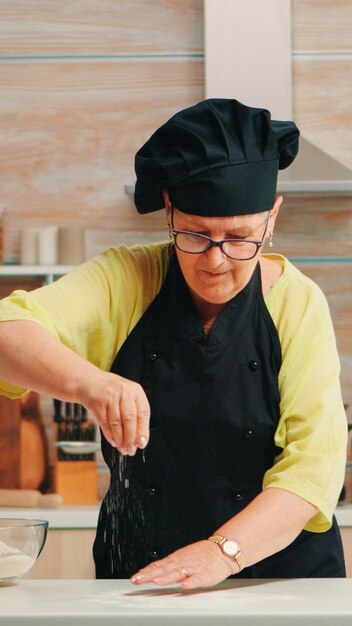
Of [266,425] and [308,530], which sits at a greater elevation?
[266,425]

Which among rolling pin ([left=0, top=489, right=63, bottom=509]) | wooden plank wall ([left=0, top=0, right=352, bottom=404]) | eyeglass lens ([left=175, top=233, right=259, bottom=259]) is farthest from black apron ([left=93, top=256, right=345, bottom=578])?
wooden plank wall ([left=0, top=0, right=352, bottom=404])

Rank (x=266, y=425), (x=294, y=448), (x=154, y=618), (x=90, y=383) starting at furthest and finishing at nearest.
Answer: (x=266, y=425) < (x=294, y=448) < (x=90, y=383) < (x=154, y=618)

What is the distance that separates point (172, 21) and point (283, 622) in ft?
8.56

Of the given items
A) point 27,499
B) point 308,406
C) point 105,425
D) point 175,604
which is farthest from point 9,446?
point 175,604

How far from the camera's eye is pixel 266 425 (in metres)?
1.64

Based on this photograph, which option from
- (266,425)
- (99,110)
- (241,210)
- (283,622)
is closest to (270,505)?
(266,425)

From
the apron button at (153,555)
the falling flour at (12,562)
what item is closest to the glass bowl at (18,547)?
the falling flour at (12,562)

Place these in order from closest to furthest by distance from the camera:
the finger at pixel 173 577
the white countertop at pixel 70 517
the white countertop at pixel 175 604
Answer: the white countertop at pixel 175 604 < the finger at pixel 173 577 < the white countertop at pixel 70 517

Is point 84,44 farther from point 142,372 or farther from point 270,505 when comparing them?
point 270,505

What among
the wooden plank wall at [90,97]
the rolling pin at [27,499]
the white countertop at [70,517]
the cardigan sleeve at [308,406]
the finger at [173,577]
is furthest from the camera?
the wooden plank wall at [90,97]

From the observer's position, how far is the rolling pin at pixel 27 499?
2.99 metres

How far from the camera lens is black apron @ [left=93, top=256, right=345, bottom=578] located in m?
1.67

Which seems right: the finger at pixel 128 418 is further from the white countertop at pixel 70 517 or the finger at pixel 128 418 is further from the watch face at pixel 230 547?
the white countertop at pixel 70 517

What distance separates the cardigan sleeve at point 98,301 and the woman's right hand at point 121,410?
232 mm
